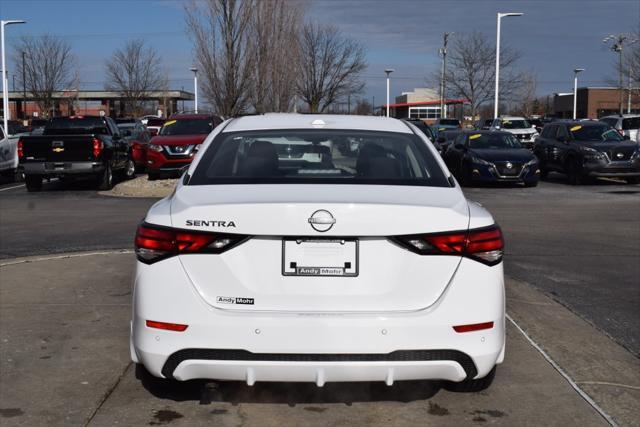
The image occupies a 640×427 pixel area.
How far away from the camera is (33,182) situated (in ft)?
63.4

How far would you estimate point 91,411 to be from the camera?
4.34m

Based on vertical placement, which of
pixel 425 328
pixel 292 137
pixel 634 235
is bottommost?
pixel 634 235

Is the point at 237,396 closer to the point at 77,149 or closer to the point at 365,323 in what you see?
the point at 365,323

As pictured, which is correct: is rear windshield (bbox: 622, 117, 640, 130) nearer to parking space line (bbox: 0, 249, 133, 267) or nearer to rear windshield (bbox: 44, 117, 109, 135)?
rear windshield (bbox: 44, 117, 109, 135)

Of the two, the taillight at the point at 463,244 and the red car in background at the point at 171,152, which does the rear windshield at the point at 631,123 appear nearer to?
the red car in background at the point at 171,152

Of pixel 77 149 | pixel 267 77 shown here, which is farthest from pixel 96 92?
pixel 77 149

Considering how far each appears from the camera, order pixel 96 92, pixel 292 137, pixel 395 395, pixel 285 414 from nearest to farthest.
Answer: pixel 285 414, pixel 395 395, pixel 292 137, pixel 96 92

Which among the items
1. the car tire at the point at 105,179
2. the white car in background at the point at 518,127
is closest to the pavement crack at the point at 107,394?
the car tire at the point at 105,179

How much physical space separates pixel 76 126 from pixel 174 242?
18.3 metres

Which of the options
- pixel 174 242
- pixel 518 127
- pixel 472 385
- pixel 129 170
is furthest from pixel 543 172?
pixel 174 242

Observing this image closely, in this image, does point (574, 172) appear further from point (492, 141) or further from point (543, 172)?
point (543, 172)

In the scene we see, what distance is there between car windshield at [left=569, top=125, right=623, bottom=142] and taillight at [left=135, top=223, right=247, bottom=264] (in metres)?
19.3

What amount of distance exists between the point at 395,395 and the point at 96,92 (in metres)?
90.9

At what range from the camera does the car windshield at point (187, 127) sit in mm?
20453
